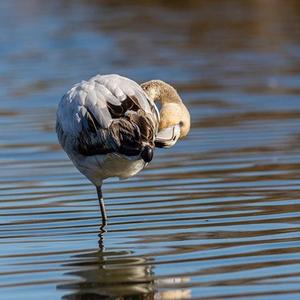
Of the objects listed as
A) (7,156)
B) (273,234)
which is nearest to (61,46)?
(7,156)

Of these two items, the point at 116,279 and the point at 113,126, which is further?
the point at 113,126

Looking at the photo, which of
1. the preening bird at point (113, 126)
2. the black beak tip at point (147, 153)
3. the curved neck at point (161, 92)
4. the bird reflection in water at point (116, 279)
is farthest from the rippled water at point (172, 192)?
the curved neck at point (161, 92)

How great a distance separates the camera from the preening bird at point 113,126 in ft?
30.3

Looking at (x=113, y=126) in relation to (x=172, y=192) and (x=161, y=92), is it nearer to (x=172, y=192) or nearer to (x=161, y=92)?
(x=161, y=92)

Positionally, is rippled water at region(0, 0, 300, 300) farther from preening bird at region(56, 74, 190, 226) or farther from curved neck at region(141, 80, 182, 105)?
curved neck at region(141, 80, 182, 105)

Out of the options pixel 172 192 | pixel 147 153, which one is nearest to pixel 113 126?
pixel 147 153

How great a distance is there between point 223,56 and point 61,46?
4472mm

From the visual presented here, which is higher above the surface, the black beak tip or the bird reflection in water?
the black beak tip

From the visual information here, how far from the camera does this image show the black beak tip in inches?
355

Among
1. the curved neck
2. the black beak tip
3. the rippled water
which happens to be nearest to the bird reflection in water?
the rippled water

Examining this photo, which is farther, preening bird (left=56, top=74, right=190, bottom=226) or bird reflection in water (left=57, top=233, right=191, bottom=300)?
preening bird (left=56, top=74, right=190, bottom=226)

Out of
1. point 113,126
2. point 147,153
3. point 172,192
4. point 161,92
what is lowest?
point 147,153

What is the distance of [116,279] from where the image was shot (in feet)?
27.4

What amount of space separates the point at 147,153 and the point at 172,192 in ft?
8.27
